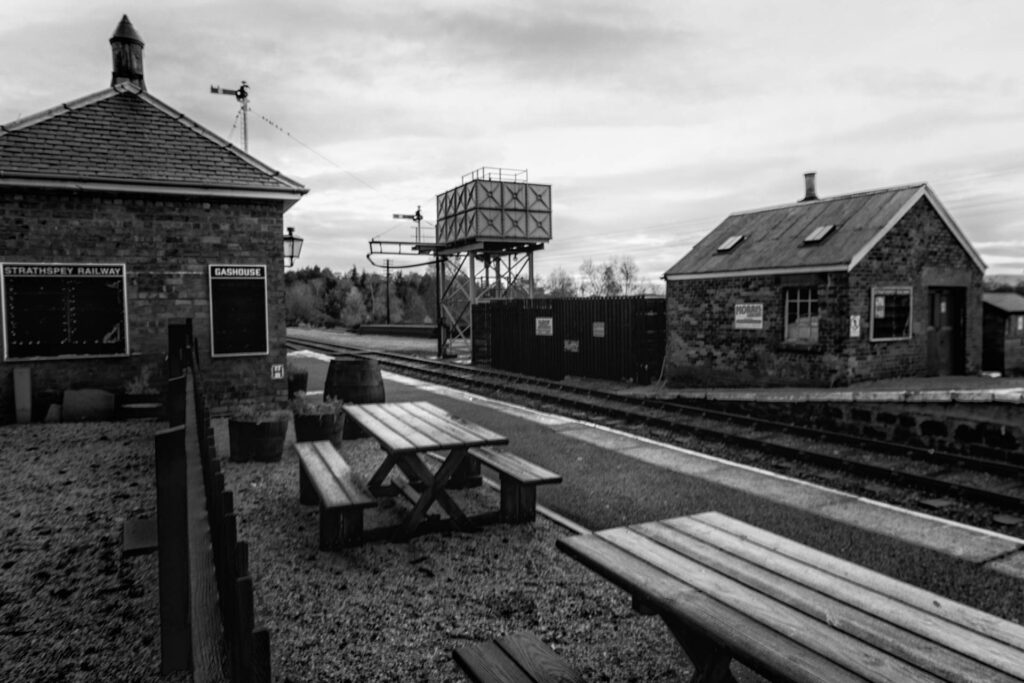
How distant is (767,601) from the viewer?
2607 mm

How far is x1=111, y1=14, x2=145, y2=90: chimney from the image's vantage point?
12.6 meters

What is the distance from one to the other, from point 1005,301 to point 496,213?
16.4m

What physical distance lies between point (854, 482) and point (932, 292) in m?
9.96

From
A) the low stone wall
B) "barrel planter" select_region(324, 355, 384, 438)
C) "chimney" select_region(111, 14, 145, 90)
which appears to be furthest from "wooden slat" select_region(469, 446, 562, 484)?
"chimney" select_region(111, 14, 145, 90)

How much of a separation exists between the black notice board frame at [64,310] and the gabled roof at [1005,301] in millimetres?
18515

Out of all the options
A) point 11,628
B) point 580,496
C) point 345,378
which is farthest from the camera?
point 345,378

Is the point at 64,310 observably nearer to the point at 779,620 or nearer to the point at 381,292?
the point at 779,620

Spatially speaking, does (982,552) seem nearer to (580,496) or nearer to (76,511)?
(580,496)

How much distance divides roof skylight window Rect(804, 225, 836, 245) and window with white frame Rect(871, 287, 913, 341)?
1.65m

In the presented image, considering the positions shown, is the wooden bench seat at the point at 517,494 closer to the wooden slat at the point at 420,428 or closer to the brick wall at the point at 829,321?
the wooden slat at the point at 420,428

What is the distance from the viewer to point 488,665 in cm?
290

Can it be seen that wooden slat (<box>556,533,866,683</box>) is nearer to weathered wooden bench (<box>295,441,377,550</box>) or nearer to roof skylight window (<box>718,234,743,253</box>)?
weathered wooden bench (<box>295,441,377,550</box>)

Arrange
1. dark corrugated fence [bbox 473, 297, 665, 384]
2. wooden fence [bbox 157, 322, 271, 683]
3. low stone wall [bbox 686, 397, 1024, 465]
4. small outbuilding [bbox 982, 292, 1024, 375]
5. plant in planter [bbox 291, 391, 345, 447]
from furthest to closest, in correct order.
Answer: dark corrugated fence [bbox 473, 297, 665, 384] → small outbuilding [bbox 982, 292, 1024, 375] → low stone wall [bbox 686, 397, 1024, 465] → plant in planter [bbox 291, 391, 345, 447] → wooden fence [bbox 157, 322, 271, 683]

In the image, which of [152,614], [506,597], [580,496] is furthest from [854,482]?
[152,614]
